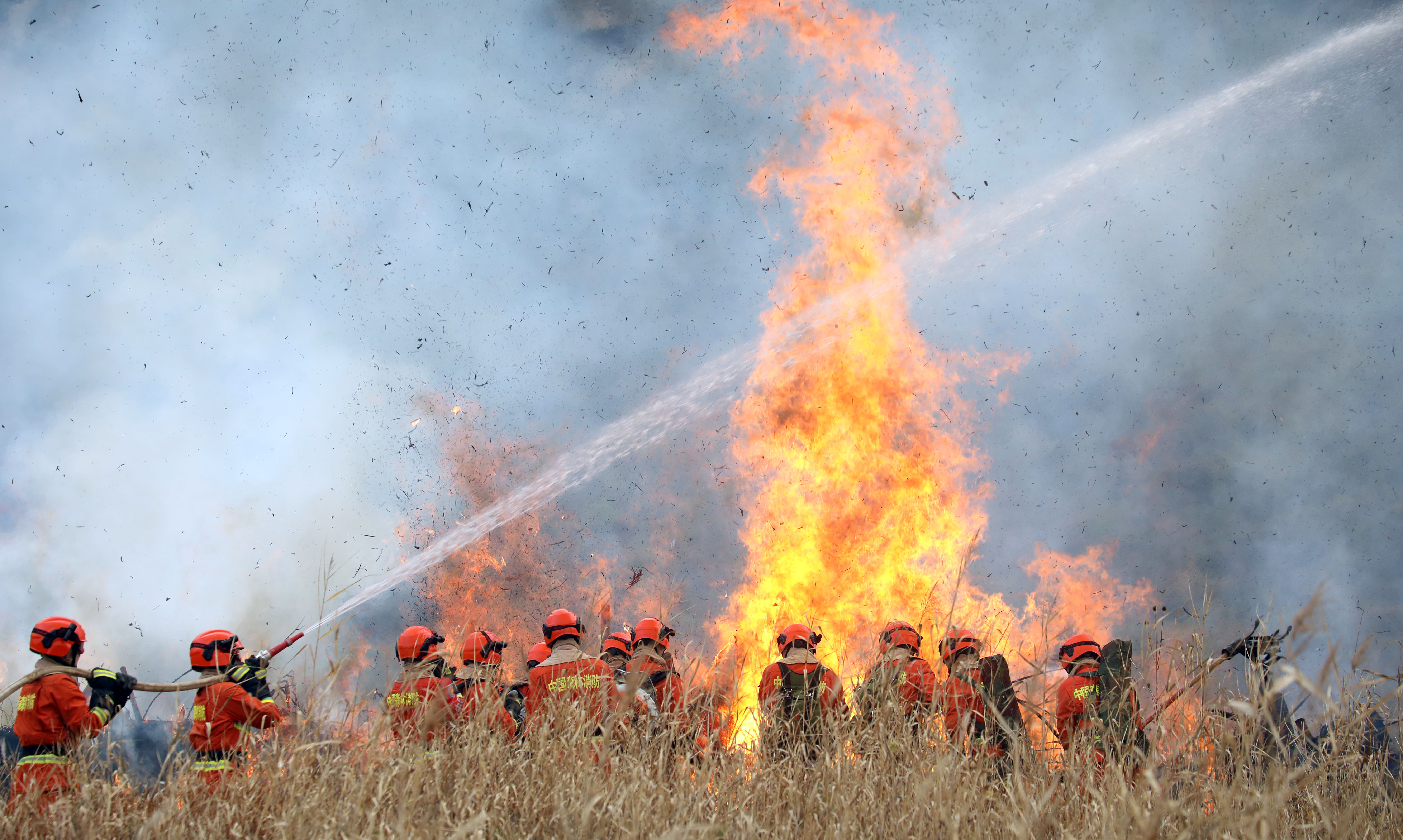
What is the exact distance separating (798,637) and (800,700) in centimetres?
184

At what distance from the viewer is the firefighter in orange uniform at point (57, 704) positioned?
5.28 m

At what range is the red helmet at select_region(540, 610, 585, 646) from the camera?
227 inches

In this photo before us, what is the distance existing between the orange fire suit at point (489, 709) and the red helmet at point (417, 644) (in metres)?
2.52

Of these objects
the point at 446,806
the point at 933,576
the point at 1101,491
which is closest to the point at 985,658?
the point at 446,806

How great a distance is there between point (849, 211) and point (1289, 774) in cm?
1388

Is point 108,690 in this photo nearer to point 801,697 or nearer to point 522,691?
point 522,691

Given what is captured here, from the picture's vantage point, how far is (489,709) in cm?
306

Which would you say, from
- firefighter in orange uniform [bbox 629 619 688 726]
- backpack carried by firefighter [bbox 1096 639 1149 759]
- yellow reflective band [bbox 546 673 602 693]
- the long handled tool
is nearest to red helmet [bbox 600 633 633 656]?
firefighter in orange uniform [bbox 629 619 688 726]

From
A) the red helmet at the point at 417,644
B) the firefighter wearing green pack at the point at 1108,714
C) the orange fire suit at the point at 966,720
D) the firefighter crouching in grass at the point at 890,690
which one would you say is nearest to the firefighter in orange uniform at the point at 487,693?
the red helmet at the point at 417,644

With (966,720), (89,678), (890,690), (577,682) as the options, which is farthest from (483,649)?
(966,720)

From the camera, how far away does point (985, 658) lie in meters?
3.85

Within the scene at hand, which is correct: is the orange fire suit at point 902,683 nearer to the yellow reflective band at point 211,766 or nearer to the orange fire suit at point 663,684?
the orange fire suit at point 663,684

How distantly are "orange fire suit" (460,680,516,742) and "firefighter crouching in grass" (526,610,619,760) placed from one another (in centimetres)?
10

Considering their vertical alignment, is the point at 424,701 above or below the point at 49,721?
below
